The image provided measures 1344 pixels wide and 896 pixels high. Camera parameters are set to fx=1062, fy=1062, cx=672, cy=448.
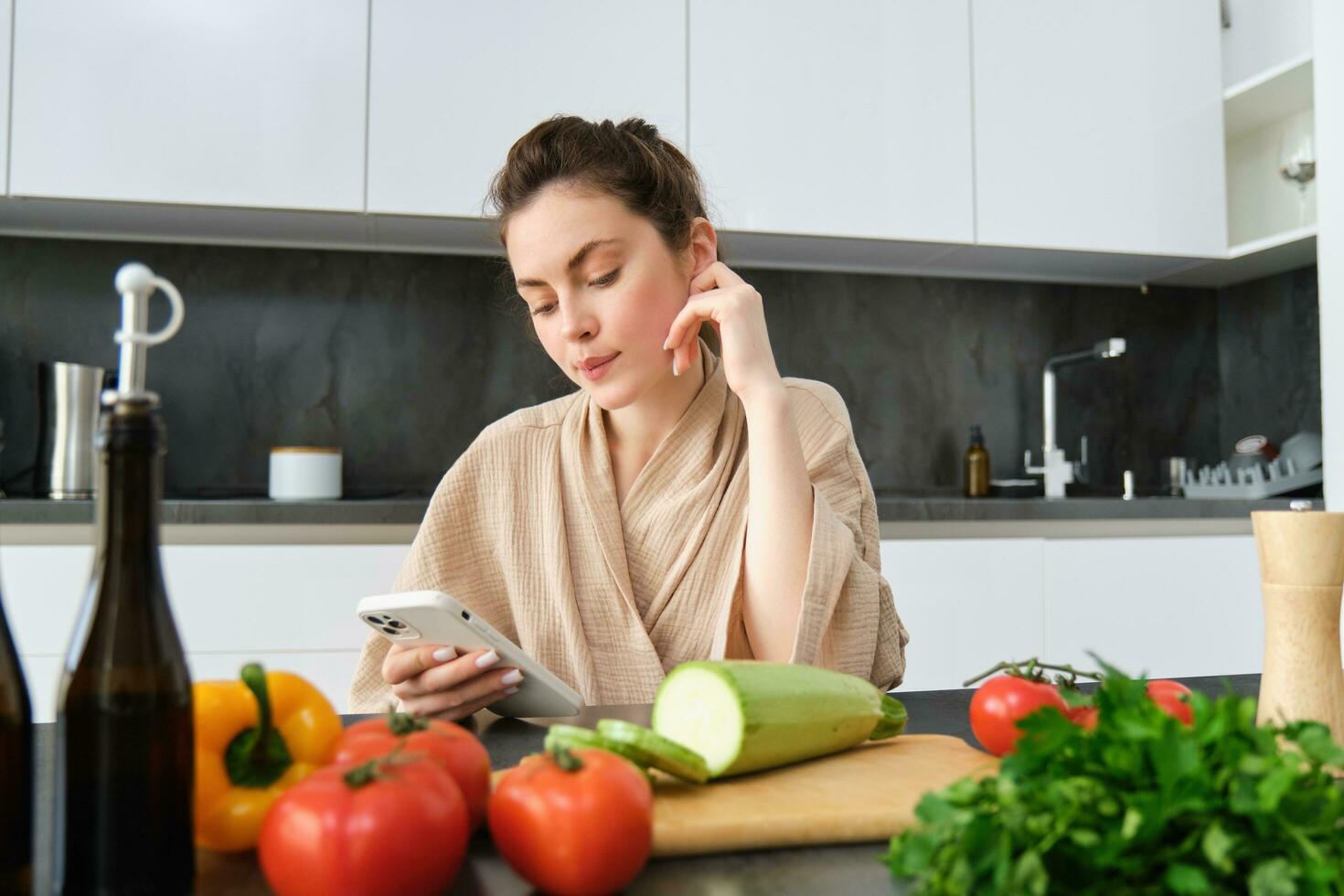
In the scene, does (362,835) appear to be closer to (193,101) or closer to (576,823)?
(576,823)

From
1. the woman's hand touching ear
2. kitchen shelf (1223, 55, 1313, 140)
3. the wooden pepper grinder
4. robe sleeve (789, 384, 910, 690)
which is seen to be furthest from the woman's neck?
kitchen shelf (1223, 55, 1313, 140)

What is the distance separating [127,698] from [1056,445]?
10.2ft

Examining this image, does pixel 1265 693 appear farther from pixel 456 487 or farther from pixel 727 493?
pixel 456 487

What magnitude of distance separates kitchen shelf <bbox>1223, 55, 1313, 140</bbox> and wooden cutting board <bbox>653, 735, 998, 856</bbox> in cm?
273

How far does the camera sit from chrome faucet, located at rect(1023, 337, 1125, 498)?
2.92 meters

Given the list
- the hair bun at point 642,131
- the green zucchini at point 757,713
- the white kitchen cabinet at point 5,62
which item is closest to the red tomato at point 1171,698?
the green zucchini at point 757,713

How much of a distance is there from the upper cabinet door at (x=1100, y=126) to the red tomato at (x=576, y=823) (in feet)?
8.35

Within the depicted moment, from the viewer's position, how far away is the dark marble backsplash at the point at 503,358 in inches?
109

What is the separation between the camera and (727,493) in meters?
1.46

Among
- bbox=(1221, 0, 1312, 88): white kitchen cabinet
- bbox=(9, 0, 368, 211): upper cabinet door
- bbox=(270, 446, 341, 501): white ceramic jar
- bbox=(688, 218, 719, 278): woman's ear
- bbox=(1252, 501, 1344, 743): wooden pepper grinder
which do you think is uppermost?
bbox=(1221, 0, 1312, 88): white kitchen cabinet

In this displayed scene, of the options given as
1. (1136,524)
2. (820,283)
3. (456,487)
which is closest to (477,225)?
(820,283)

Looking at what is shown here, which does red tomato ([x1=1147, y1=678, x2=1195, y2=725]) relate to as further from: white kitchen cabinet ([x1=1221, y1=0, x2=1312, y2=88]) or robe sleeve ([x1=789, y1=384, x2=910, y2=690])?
white kitchen cabinet ([x1=1221, y1=0, x2=1312, y2=88])

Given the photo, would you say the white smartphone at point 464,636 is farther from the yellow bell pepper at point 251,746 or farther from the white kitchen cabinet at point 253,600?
the white kitchen cabinet at point 253,600

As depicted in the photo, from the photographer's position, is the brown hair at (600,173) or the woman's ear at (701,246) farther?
the woman's ear at (701,246)
